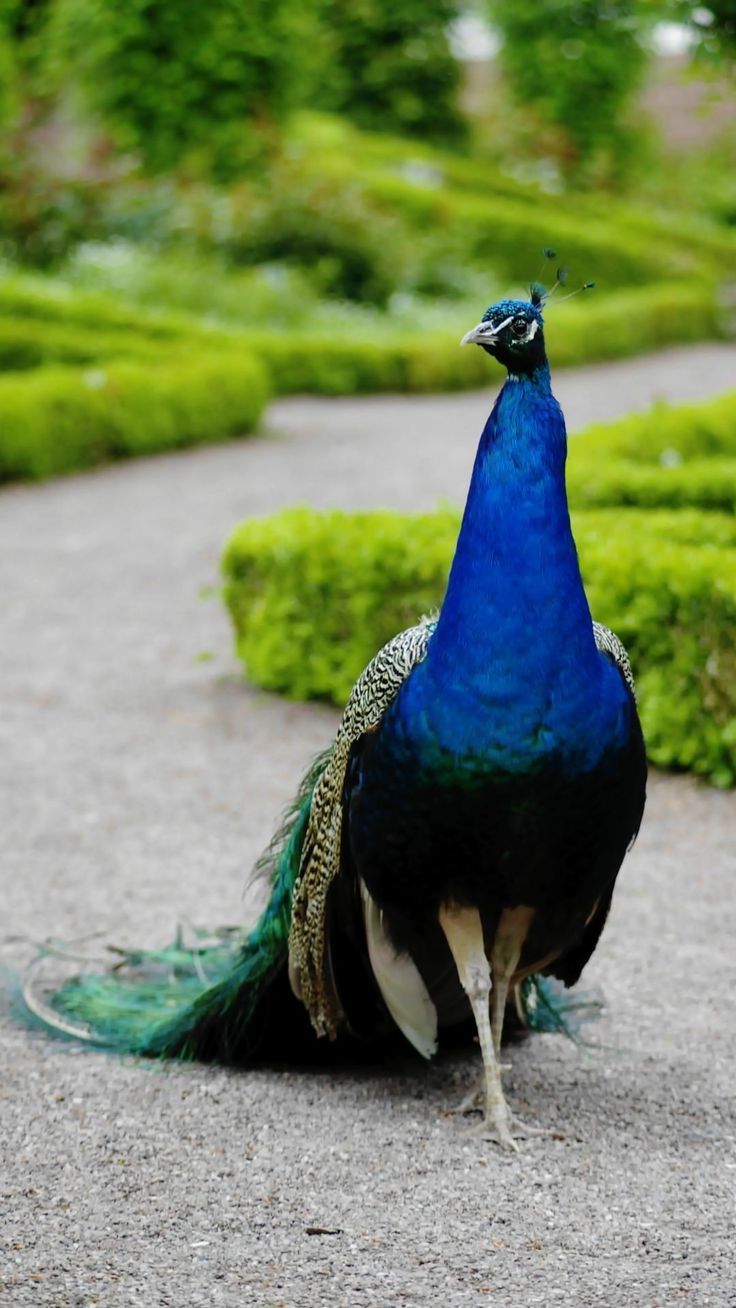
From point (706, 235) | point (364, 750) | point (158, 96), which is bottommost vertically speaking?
point (706, 235)

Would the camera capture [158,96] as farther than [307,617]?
Yes

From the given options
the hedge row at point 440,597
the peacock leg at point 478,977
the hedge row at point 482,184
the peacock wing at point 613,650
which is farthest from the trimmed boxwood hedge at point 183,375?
the hedge row at point 482,184

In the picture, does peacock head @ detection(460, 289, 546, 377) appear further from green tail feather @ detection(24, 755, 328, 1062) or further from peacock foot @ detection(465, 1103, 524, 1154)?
peacock foot @ detection(465, 1103, 524, 1154)

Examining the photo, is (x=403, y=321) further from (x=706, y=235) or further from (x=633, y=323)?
(x=706, y=235)

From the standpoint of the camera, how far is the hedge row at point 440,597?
6.41 metres

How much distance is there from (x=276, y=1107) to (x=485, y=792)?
0.91 meters

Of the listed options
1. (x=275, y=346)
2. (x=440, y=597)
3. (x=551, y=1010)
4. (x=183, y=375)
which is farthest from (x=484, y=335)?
(x=275, y=346)

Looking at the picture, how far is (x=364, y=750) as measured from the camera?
3432mm

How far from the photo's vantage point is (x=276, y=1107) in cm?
367

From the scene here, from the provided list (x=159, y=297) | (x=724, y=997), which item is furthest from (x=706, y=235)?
(x=724, y=997)

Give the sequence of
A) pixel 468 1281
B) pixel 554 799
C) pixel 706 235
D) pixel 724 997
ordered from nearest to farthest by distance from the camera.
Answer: pixel 468 1281 < pixel 554 799 < pixel 724 997 < pixel 706 235

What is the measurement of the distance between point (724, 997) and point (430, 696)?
184 cm

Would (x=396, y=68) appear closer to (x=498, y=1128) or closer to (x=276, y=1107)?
(x=276, y=1107)

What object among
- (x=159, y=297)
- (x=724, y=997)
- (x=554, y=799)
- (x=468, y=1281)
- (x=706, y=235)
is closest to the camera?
(x=468, y=1281)
